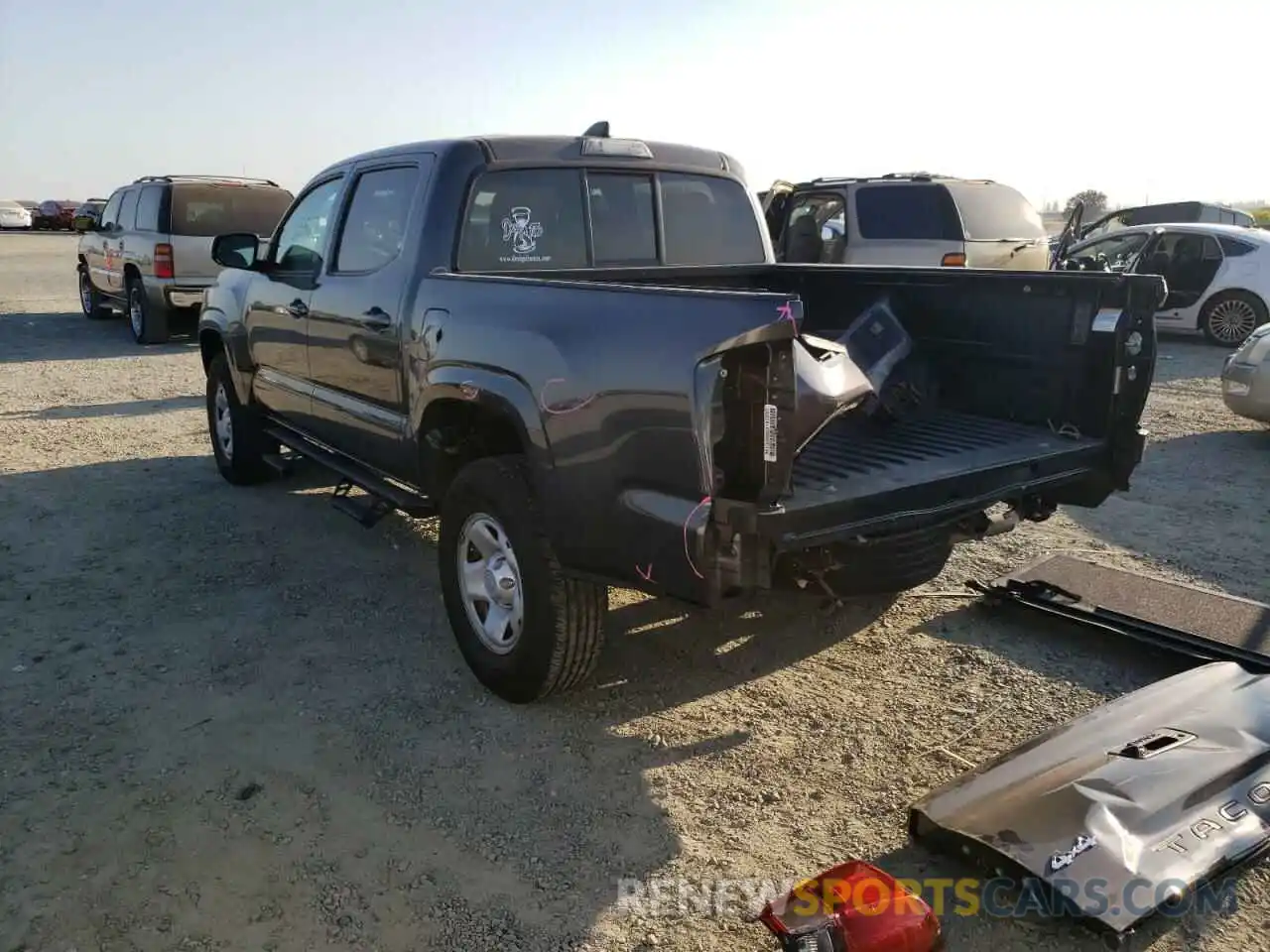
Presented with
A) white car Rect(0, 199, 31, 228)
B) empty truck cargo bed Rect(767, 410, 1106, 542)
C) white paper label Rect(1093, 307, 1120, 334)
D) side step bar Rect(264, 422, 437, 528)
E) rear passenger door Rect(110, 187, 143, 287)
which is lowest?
side step bar Rect(264, 422, 437, 528)

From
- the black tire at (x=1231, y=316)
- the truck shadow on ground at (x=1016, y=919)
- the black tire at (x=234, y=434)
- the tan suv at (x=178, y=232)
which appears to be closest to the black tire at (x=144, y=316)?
the tan suv at (x=178, y=232)

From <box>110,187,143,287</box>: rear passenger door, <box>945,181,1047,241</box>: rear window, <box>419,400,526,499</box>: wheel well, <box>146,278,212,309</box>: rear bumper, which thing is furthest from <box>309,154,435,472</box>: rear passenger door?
<box>110,187,143,287</box>: rear passenger door

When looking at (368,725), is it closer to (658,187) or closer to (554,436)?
(554,436)

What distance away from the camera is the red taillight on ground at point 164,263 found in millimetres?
12609

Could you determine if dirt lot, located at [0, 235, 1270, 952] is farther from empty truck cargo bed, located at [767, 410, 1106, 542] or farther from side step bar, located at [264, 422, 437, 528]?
empty truck cargo bed, located at [767, 410, 1106, 542]

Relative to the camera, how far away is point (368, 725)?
3697 mm

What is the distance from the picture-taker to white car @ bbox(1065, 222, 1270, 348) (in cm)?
1202

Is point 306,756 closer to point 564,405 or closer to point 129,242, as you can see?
point 564,405

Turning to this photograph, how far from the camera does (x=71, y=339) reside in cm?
1393

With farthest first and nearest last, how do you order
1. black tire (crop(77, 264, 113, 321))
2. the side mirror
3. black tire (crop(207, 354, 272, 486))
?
black tire (crop(77, 264, 113, 321)) < black tire (crop(207, 354, 272, 486)) < the side mirror

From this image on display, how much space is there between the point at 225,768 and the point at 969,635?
3009 millimetres

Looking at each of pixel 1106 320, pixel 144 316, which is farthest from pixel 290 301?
pixel 144 316

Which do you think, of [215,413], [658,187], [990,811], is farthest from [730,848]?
[215,413]

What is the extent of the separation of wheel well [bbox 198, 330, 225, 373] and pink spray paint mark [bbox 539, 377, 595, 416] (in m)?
3.96
